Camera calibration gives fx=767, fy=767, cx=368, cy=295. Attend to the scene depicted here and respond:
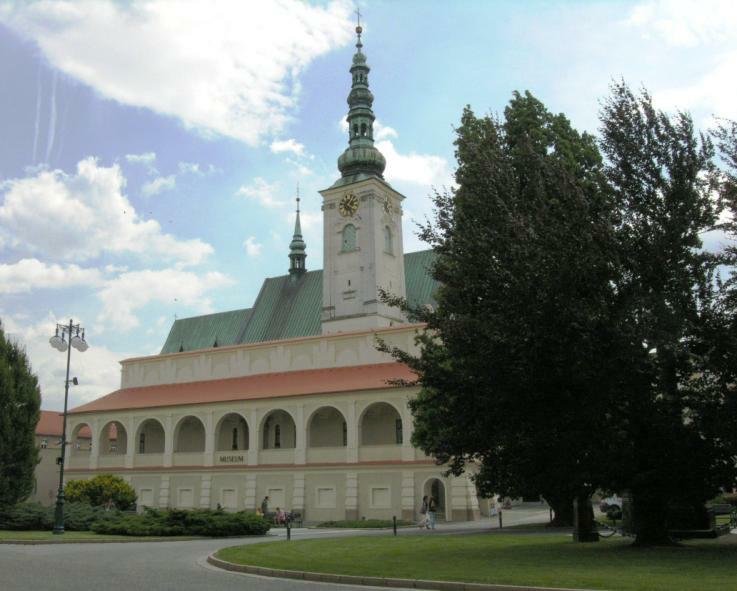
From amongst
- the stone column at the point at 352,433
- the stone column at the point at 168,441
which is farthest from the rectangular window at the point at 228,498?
the stone column at the point at 352,433

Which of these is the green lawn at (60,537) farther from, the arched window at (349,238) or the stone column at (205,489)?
the arched window at (349,238)

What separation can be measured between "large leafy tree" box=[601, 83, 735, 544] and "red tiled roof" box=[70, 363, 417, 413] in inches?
1131

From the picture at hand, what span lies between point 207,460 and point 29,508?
24.2 meters

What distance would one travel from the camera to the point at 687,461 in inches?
794

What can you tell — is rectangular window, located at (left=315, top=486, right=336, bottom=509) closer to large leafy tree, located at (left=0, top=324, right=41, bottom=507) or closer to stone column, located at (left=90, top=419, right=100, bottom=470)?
large leafy tree, located at (left=0, top=324, right=41, bottom=507)

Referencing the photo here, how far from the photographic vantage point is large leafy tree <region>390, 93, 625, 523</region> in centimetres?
1944

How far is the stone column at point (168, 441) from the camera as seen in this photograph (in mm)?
58875

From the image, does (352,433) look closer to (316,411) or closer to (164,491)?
(316,411)

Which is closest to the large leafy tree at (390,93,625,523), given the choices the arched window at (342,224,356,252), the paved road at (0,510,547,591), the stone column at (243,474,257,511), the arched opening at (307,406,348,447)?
Answer: the paved road at (0,510,547,591)

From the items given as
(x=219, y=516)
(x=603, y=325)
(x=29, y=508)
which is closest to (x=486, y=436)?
(x=603, y=325)

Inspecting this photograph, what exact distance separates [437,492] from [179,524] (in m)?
22.2

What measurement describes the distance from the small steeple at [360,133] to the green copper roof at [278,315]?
1068 cm

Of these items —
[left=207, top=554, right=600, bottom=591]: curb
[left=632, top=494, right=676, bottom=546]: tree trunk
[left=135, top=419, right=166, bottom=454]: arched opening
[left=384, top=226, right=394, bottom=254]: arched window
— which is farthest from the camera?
[left=384, top=226, right=394, bottom=254]: arched window

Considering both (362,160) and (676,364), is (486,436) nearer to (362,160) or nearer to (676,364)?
(676,364)
